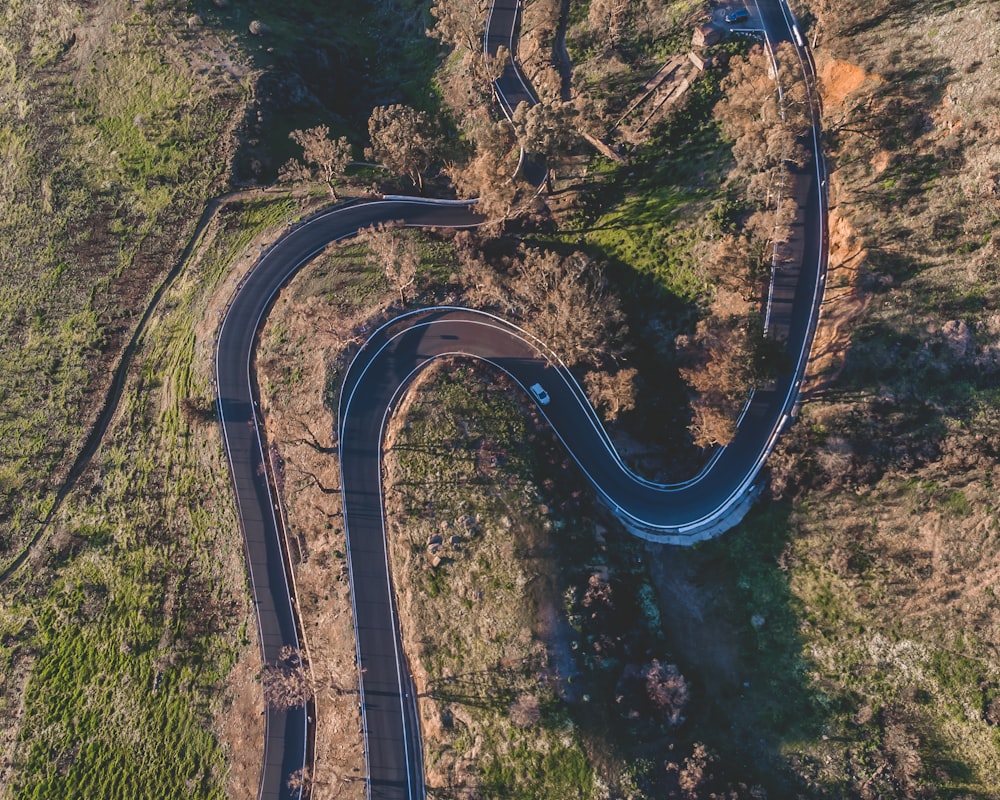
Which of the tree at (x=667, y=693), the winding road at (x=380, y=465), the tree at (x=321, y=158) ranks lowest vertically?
the tree at (x=667, y=693)

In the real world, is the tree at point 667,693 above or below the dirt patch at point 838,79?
below

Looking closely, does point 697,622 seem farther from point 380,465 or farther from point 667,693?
point 380,465

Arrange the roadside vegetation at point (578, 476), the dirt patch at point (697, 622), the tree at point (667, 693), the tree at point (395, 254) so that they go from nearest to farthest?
the roadside vegetation at point (578, 476), the tree at point (667, 693), the dirt patch at point (697, 622), the tree at point (395, 254)

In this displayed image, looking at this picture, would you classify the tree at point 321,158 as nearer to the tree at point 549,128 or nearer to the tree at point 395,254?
the tree at point 395,254

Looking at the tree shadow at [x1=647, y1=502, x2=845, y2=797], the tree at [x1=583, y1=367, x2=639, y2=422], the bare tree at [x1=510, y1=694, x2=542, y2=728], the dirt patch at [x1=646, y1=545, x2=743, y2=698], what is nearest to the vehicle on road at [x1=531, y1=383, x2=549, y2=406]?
the tree at [x1=583, y1=367, x2=639, y2=422]

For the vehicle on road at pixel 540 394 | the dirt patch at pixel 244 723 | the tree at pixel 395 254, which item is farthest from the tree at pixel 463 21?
the dirt patch at pixel 244 723

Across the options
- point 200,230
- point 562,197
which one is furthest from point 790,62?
point 200,230

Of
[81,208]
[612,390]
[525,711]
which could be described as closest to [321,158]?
[81,208]
